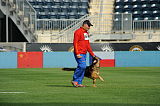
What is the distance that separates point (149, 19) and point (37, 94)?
2514 centimetres

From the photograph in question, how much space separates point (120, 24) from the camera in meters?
31.3

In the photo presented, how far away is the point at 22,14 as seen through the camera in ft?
99.5

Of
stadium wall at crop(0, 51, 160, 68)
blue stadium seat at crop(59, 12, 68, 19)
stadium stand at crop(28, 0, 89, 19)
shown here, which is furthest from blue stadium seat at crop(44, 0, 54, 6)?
stadium wall at crop(0, 51, 160, 68)

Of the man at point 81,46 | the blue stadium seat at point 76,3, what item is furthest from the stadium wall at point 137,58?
the man at point 81,46

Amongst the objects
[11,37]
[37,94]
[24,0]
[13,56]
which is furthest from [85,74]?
[11,37]

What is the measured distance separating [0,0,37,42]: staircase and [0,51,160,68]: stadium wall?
311cm

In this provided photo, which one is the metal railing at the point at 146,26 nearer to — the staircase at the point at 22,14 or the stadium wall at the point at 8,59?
the staircase at the point at 22,14

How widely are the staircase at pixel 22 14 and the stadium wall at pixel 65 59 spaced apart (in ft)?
10.2

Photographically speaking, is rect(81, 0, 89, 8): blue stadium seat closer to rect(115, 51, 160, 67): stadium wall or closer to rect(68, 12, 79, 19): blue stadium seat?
rect(68, 12, 79, 19): blue stadium seat

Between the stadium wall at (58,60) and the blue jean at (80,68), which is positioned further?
the stadium wall at (58,60)

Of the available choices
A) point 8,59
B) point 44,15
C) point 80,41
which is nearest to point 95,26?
point 44,15

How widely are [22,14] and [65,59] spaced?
184 inches

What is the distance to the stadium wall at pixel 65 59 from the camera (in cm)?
2703

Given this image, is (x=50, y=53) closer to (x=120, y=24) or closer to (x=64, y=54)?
(x=64, y=54)
